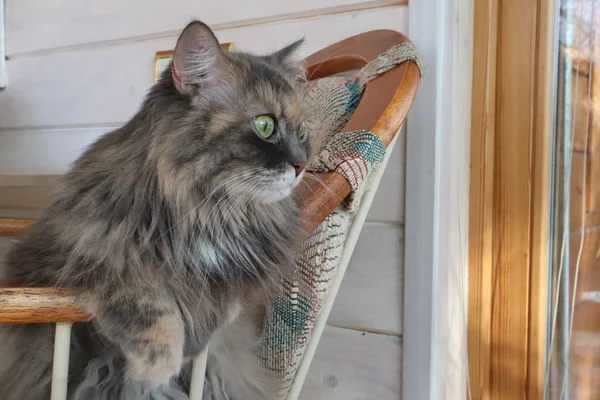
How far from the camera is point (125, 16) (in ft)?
5.62

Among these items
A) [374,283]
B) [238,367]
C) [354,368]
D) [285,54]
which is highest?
[285,54]

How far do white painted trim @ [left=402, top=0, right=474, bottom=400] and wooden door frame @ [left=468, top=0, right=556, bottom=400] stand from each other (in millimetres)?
70

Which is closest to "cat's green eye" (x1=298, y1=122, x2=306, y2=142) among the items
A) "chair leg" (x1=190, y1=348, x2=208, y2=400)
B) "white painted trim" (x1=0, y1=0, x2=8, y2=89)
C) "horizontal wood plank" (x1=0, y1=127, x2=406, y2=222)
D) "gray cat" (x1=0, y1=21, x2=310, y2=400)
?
"gray cat" (x1=0, y1=21, x2=310, y2=400)

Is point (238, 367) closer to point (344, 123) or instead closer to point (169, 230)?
point (169, 230)

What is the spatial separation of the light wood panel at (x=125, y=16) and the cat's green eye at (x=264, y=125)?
2.09 ft

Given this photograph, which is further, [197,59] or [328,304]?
[328,304]

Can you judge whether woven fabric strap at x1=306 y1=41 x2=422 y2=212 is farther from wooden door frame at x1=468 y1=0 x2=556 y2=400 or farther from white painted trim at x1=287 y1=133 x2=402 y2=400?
wooden door frame at x1=468 y1=0 x2=556 y2=400

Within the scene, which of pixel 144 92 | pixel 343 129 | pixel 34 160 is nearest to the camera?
pixel 343 129

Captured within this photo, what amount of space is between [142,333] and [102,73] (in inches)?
51.6

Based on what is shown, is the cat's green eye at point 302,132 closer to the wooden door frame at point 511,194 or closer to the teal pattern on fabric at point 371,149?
the teal pattern on fabric at point 371,149

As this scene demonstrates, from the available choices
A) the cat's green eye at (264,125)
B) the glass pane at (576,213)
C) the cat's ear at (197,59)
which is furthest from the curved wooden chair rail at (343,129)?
the glass pane at (576,213)

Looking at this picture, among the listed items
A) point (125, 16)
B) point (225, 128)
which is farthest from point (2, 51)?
point (225, 128)

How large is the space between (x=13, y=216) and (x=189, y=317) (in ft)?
4.81

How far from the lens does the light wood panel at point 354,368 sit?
1336 mm
